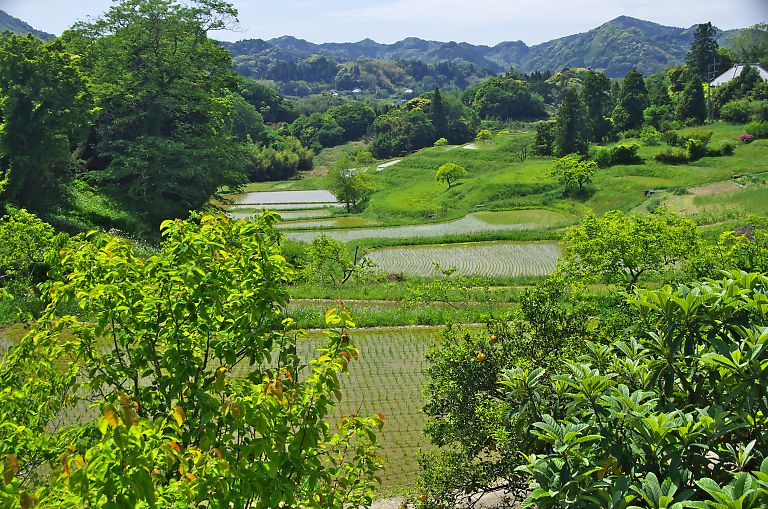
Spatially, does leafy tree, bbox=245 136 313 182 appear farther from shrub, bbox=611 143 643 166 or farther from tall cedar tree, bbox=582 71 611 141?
shrub, bbox=611 143 643 166

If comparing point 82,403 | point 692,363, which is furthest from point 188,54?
point 692,363

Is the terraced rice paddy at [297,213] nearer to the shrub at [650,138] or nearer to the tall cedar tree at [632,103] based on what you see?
the shrub at [650,138]

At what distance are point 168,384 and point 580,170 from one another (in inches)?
1782

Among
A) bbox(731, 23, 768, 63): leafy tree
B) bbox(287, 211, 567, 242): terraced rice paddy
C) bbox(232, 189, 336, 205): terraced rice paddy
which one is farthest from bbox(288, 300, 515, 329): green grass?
bbox(731, 23, 768, 63): leafy tree

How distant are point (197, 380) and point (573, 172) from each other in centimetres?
4519

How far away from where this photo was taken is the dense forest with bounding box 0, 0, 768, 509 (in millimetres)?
3922

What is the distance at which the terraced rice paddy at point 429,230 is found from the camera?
1497 inches

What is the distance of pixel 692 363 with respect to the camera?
15.0 feet

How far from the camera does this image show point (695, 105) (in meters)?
63.2

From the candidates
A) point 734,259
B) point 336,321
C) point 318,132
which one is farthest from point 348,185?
point 318,132

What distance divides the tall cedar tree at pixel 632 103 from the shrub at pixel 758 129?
12.0 metres

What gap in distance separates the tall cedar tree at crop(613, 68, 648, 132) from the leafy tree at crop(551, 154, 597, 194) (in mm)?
20162

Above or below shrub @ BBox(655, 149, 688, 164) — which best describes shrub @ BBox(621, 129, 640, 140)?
above

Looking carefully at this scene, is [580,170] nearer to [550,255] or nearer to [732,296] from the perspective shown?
[550,255]
